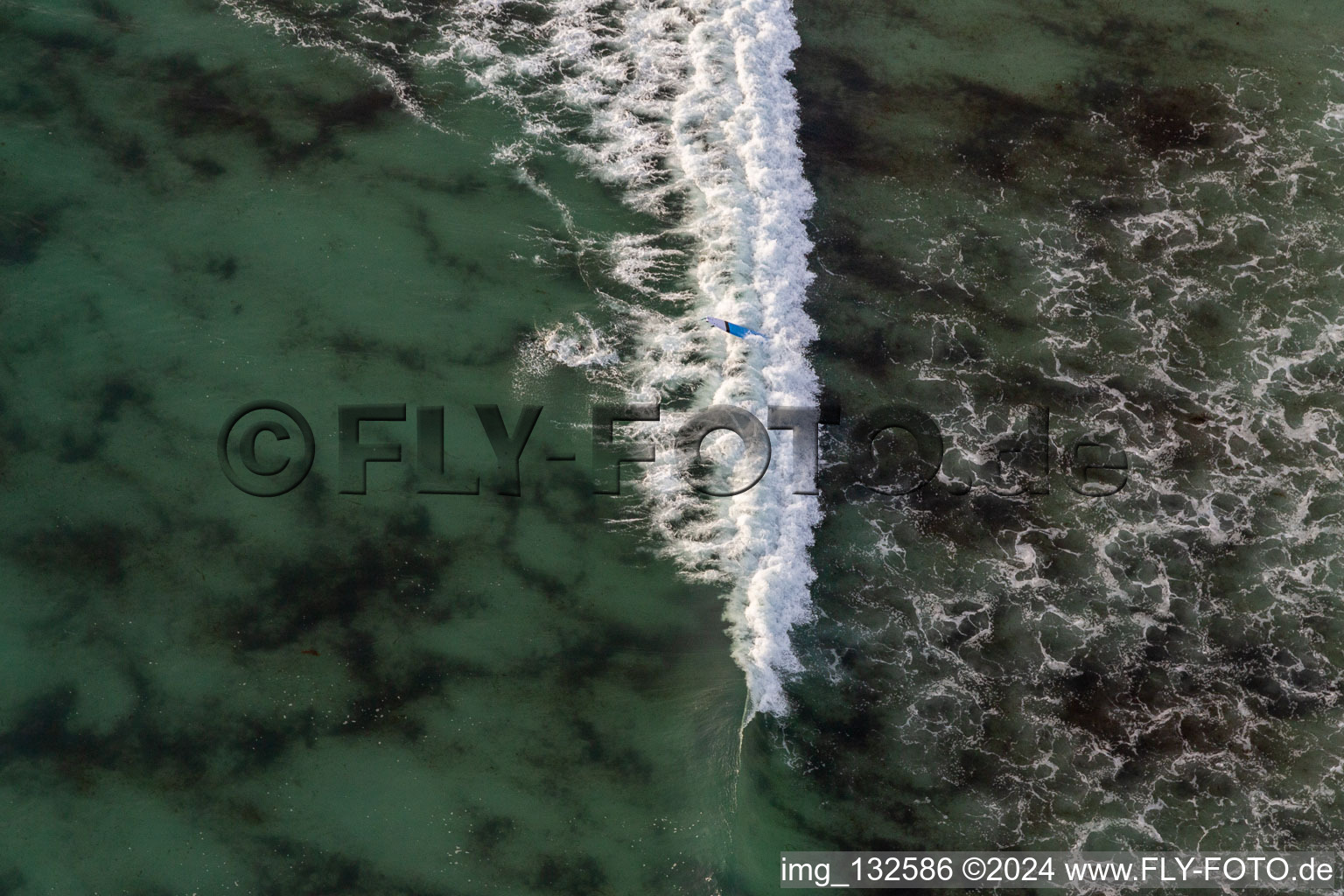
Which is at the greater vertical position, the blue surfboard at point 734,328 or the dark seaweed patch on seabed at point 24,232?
the dark seaweed patch on seabed at point 24,232

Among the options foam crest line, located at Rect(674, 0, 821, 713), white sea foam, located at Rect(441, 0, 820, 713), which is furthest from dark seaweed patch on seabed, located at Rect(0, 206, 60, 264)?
foam crest line, located at Rect(674, 0, 821, 713)

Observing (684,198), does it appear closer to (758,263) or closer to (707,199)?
(707,199)

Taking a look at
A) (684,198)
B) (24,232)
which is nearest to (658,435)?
(684,198)

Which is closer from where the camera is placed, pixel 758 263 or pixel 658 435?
pixel 658 435

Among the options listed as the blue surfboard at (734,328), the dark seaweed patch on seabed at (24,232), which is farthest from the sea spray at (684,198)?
the dark seaweed patch on seabed at (24,232)

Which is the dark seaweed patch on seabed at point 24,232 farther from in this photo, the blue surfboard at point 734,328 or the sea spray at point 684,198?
the blue surfboard at point 734,328

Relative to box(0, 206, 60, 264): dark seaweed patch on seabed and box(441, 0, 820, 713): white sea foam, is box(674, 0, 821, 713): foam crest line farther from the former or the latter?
box(0, 206, 60, 264): dark seaweed patch on seabed

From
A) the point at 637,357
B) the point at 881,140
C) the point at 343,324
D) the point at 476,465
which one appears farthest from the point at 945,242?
the point at 343,324

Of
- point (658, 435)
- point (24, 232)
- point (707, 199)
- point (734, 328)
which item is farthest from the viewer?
point (707, 199)

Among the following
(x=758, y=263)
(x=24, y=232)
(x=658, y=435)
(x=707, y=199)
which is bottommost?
(x=658, y=435)
